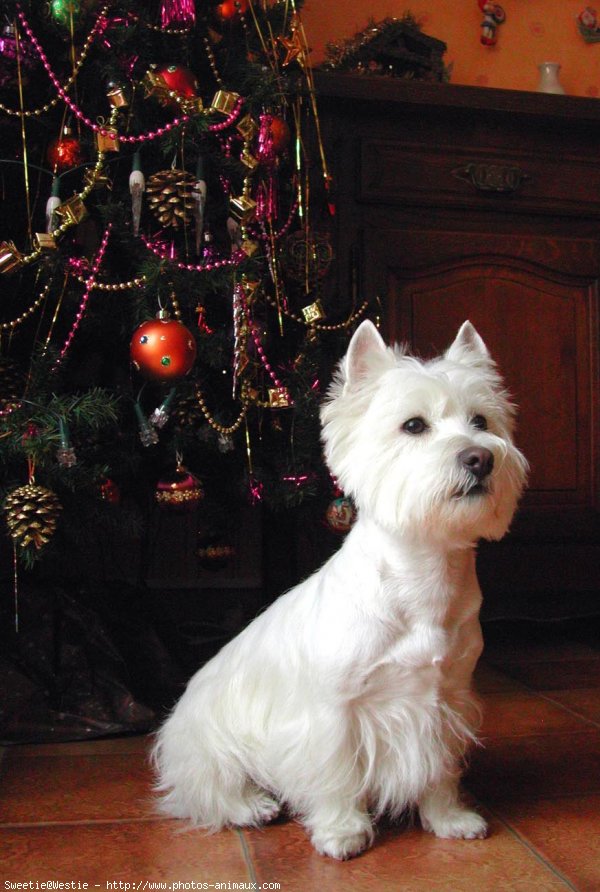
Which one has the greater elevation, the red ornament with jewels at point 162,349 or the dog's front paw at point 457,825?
the red ornament with jewels at point 162,349

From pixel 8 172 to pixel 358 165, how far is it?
0.99 metres

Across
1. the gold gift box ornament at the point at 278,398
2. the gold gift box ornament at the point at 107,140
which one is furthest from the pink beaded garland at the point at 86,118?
the gold gift box ornament at the point at 278,398

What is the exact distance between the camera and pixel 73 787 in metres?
1.47

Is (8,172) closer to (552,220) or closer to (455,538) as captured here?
(455,538)

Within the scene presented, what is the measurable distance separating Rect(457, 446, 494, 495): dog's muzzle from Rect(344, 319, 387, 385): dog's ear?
247 millimetres

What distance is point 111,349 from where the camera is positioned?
78.0 inches

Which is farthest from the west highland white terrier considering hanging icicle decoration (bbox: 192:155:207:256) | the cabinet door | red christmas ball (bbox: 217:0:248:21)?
the cabinet door

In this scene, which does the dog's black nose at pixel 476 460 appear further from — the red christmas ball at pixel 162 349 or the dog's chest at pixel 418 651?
the red christmas ball at pixel 162 349

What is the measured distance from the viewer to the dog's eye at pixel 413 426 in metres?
1.21

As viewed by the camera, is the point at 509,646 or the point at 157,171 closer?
the point at 157,171

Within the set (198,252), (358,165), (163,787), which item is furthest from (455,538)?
(358,165)

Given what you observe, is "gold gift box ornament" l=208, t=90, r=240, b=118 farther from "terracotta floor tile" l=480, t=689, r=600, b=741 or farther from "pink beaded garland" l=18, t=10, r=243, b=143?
"terracotta floor tile" l=480, t=689, r=600, b=741

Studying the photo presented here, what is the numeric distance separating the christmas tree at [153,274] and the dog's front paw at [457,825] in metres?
0.78

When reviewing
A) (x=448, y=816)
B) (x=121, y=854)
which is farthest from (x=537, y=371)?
(x=121, y=854)
